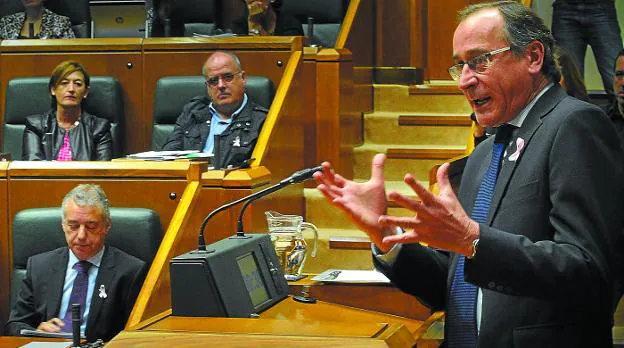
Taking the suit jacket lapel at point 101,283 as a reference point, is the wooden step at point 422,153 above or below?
above

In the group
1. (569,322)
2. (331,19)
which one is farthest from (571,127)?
(331,19)

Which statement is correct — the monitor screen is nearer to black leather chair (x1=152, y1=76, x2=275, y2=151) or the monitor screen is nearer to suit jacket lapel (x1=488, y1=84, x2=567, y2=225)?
suit jacket lapel (x1=488, y1=84, x2=567, y2=225)

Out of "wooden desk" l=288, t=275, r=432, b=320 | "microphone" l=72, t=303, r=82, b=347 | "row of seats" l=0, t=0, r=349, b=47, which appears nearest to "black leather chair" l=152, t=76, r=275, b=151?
"row of seats" l=0, t=0, r=349, b=47

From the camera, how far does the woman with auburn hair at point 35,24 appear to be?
446 cm

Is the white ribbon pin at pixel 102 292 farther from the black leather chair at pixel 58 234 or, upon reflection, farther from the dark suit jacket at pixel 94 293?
the black leather chair at pixel 58 234

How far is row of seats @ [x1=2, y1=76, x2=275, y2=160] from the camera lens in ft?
12.5

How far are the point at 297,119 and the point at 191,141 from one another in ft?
1.15

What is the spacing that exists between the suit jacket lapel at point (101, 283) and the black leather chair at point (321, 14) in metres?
1.96

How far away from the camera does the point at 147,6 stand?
4.51 meters

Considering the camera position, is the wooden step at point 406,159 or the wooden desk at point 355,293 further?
the wooden step at point 406,159

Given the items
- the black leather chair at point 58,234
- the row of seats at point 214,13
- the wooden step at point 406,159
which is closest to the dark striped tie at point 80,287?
the black leather chair at point 58,234

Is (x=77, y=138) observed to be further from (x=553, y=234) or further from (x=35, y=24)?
(x=553, y=234)

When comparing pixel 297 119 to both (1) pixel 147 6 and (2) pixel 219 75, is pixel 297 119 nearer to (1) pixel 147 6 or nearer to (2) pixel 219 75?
(2) pixel 219 75

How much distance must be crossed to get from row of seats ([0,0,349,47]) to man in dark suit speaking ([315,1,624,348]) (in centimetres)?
294
